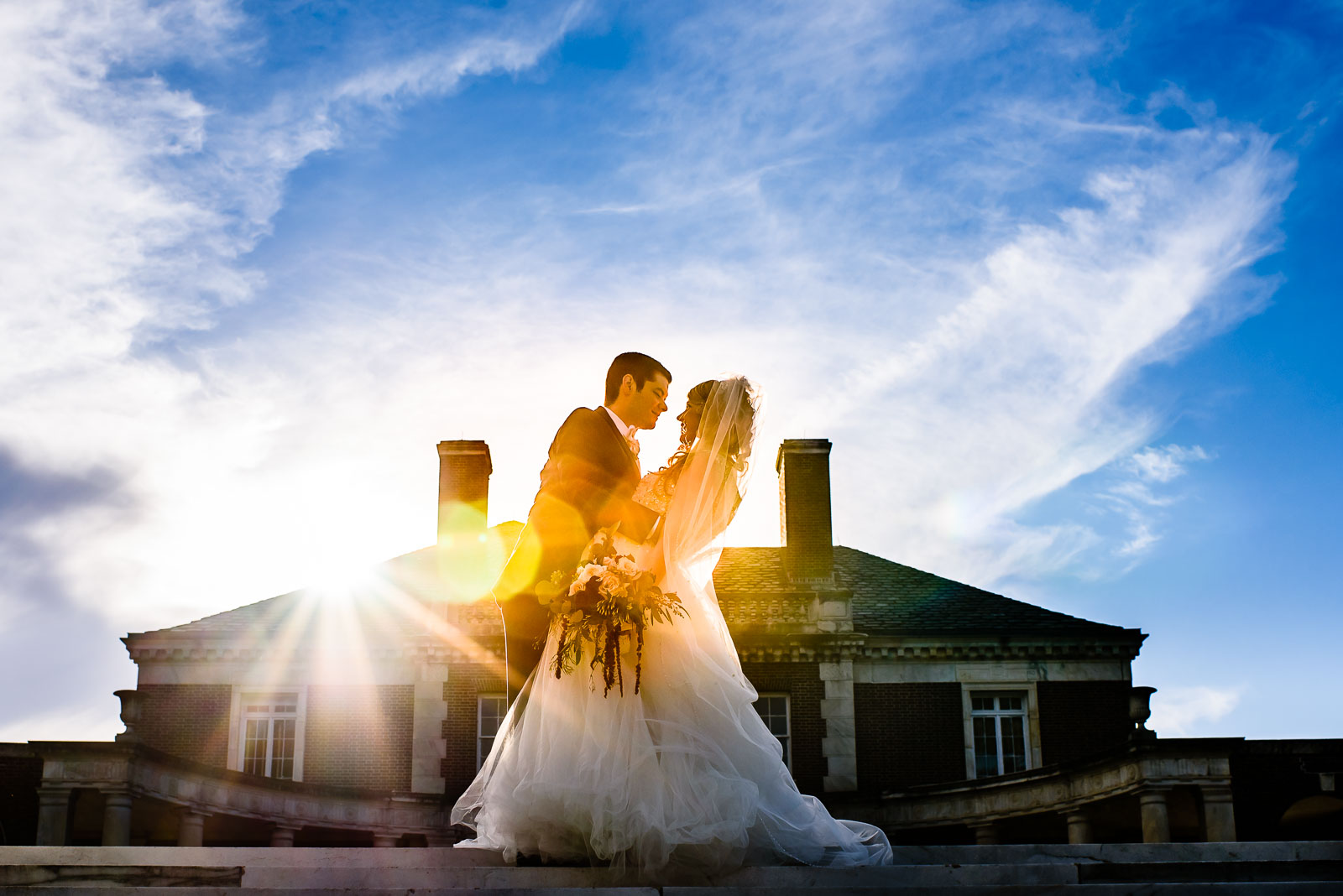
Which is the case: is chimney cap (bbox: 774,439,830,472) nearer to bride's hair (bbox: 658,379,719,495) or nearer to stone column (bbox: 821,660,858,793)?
stone column (bbox: 821,660,858,793)

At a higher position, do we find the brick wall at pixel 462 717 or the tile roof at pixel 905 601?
the tile roof at pixel 905 601

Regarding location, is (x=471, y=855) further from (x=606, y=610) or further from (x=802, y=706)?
(x=802, y=706)

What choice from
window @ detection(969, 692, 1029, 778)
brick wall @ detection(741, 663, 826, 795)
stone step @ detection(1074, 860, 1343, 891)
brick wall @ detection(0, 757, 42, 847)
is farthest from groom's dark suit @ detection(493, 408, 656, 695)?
window @ detection(969, 692, 1029, 778)

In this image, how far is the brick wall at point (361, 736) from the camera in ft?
80.3

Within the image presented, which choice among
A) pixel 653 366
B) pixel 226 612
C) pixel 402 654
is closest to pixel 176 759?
pixel 402 654

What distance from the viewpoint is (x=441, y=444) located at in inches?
1078

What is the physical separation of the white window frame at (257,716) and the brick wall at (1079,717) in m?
14.4

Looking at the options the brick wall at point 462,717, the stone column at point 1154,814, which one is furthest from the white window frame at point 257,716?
the stone column at point 1154,814

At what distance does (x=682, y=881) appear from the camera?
5.36 meters

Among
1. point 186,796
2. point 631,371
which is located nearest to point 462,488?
point 186,796

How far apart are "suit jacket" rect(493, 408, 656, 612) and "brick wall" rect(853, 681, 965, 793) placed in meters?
19.3

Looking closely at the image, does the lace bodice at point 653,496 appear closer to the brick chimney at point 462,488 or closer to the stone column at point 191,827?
the stone column at point 191,827

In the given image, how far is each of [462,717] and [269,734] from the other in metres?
3.78

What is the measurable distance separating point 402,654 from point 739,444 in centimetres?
1996
